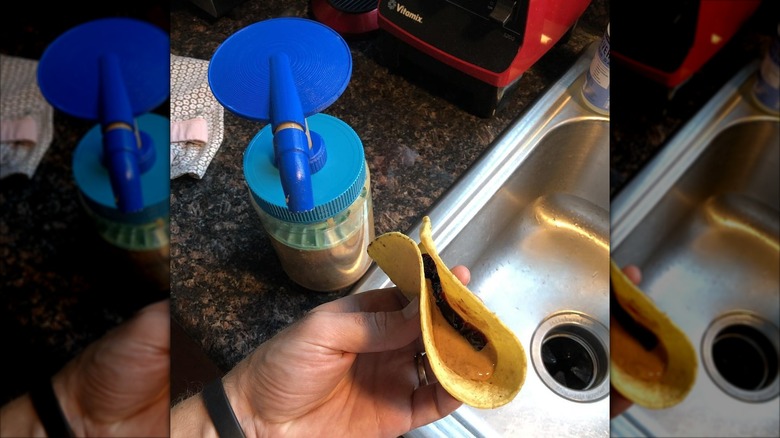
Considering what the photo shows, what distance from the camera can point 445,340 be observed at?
1.74 ft

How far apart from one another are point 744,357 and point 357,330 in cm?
47

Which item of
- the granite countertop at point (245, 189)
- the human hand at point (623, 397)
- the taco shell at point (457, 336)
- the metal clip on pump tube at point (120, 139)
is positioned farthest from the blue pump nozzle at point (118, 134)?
the granite countertop at point (245, 189)

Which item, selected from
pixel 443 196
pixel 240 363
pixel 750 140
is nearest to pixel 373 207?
pixel 443 196

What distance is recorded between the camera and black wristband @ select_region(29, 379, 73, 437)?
134mm

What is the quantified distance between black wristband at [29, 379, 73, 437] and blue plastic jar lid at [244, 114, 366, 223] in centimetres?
43

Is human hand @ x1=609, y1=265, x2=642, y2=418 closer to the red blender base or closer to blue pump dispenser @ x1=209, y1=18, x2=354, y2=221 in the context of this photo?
blue pump dispenser @ x1=209, y1=18, x2=354, y2=221

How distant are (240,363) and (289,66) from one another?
319 millimetres

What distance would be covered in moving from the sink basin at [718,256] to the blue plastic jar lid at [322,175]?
0.42 m

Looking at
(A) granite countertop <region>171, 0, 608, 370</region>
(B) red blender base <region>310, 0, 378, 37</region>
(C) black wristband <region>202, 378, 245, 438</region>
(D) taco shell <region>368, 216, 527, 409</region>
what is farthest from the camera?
(B) red blender base <region>310, 0, 378, 37</region>

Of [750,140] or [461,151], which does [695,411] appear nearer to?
[750,140]

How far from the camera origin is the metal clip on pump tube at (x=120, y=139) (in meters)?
0.13

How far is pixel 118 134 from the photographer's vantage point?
0.42 feet

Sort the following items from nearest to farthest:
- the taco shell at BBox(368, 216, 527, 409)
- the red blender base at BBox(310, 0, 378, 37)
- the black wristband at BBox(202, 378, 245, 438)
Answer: the taco shell at BBox(368, 216, 527, 409) < the black wristband at BBox(202, 378, 245, 438) < the red blender base at BBox(310, 0, 378, 37)

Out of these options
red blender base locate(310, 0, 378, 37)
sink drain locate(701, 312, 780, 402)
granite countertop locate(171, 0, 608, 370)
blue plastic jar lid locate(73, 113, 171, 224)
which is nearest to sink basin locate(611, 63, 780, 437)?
sink drain locate(701, 312, 780, 402)
